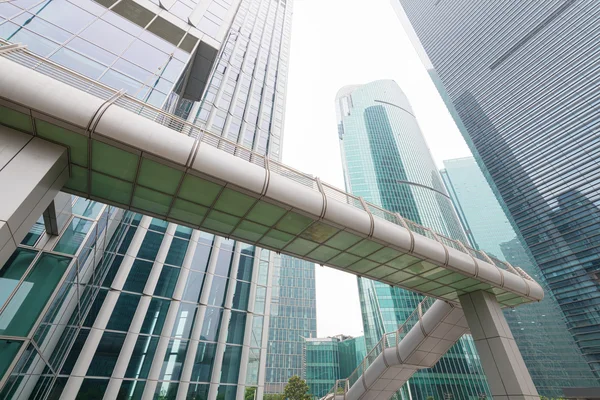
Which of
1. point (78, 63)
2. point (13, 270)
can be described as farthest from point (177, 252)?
point (78, 63)

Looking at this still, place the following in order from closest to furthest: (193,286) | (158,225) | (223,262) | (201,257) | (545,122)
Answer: (193,286), (158,225), (201,257), (223,262), (545,122)

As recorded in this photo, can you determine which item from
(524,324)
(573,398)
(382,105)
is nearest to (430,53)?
(382,105)

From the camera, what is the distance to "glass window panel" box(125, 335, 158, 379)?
16328 millimetres

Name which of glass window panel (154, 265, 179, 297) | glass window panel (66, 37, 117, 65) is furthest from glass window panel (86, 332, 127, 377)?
glass window panel (66, 37, 117, 65)

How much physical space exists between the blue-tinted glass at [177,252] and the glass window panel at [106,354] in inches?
218

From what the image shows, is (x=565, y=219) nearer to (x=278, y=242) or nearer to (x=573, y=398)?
(x=573, y=398)

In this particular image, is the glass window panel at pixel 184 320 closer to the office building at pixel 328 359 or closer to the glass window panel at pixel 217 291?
Result: the glass window panel at pixel 217 291

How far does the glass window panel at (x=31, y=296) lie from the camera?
7.54 meters

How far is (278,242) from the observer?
11055 mm

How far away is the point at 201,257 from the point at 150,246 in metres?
3.81

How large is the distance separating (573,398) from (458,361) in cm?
4202

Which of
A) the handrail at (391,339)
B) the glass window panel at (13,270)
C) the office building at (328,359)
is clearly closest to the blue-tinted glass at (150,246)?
the glass window panel at (13,270)

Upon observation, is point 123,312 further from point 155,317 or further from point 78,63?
point 78,63

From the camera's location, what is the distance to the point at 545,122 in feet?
298
